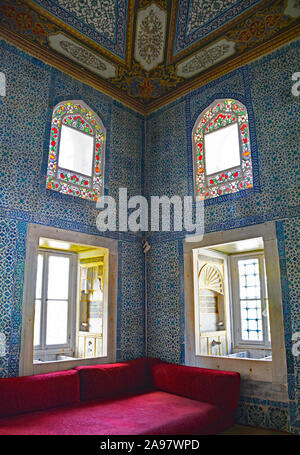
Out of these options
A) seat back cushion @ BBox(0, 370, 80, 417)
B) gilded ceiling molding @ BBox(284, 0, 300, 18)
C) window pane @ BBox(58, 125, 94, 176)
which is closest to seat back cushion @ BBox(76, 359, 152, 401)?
seat back cushion @ BBox(0, 370, 80, 417)

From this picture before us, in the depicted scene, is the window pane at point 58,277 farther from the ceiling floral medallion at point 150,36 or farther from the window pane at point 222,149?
the ceiling floral medallion at point 150,36

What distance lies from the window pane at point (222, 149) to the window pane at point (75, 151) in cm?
179

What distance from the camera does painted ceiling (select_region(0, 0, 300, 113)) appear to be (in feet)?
15.8

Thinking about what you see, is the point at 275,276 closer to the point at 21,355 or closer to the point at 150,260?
the point at 150,260

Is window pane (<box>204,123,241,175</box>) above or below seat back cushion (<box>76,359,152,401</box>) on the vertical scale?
above

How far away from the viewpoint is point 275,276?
452 centimetres

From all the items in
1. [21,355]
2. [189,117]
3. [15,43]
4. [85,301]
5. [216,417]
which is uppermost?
[15,43]

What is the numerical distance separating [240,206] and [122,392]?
292 centimetres

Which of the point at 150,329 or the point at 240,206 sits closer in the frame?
the point at 240,206

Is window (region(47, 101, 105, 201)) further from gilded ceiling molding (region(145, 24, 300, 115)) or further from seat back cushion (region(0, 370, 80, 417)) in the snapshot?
seat back cushion (region(0, 370, 80, 417))

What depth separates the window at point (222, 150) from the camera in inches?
206

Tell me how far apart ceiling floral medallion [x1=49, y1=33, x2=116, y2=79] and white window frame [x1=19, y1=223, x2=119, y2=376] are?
8.42 feet
